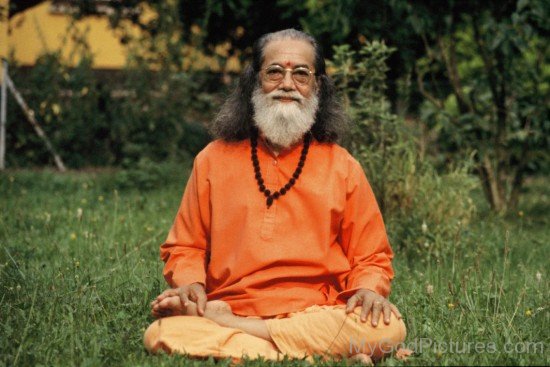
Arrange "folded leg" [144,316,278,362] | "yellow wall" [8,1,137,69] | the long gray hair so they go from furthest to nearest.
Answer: "yellow wall" [8,1,137,69], the long gray hair, "folded leg" [144,316,278,362]

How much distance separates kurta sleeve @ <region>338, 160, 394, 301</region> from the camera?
3838 mm

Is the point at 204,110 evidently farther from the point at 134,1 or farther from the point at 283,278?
the point at 283,278

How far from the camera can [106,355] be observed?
3.54 m

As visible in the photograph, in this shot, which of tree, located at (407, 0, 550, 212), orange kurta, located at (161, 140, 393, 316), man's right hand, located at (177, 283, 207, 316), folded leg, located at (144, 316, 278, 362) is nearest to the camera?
folded leg, located at (144, 316, 278, 362)

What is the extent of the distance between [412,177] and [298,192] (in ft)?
8.28

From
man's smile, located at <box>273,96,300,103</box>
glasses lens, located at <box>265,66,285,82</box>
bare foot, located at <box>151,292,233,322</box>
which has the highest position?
glasses lens, located at <box>265,66,285,82</box>

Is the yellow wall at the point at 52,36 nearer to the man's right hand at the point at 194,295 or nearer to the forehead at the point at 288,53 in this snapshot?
the forehead at the point at 288,53

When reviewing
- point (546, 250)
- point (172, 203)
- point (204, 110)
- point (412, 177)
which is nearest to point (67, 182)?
point (172, 203)

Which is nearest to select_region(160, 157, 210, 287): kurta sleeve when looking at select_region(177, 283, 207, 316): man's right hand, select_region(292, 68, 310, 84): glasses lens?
select_region(177, 283, 207, 316): man's right hand

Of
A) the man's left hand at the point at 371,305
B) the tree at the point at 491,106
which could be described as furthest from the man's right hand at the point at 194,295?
the tree at the point at 491,106

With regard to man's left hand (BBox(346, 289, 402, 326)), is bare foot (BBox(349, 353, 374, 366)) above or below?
below

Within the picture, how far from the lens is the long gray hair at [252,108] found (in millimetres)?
4062

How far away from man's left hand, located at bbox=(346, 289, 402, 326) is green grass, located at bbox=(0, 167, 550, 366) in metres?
0.20

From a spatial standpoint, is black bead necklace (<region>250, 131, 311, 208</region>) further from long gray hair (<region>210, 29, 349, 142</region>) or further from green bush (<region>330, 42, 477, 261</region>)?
green bush (<region>330, 42, 477, 261</region>)
